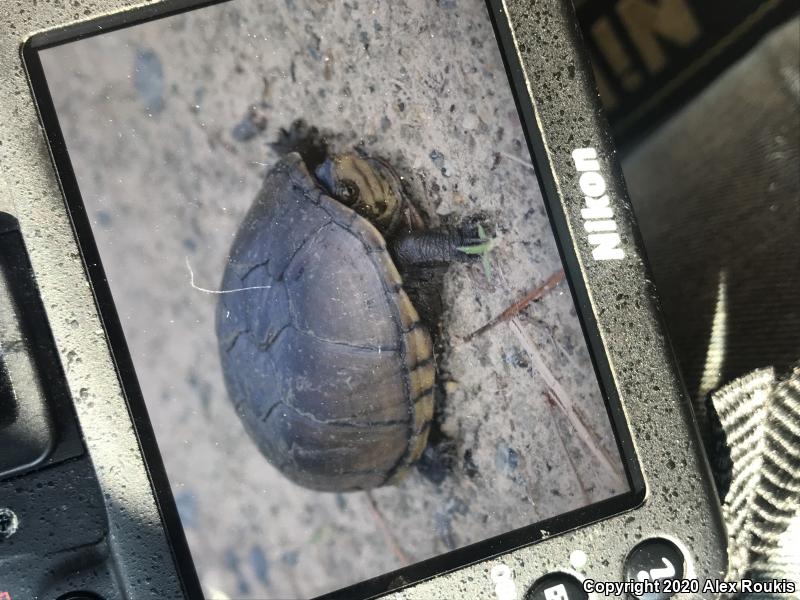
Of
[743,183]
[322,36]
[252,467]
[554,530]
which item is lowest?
[554,530]

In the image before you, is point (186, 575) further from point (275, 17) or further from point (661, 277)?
point (661, 277)

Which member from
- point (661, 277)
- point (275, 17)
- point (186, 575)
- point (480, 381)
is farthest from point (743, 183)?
point (186, 575)

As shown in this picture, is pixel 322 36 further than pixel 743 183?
No

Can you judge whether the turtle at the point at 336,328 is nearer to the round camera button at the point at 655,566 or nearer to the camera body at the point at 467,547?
the camera body at the point at 467,547

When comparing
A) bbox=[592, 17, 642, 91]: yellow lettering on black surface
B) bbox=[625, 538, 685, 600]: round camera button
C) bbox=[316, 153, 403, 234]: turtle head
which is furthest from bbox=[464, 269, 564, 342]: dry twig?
bbox=[592, 17, 642, 91]: yellow lettering on black surface

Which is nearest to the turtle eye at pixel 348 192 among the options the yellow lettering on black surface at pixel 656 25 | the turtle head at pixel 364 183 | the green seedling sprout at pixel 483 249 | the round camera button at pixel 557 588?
the turtle head at pixel 364 183

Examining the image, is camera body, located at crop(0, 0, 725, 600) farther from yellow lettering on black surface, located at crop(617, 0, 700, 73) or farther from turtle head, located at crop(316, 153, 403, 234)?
yellow lettering on black surface, located at crop(617, 0, 700, 73)
